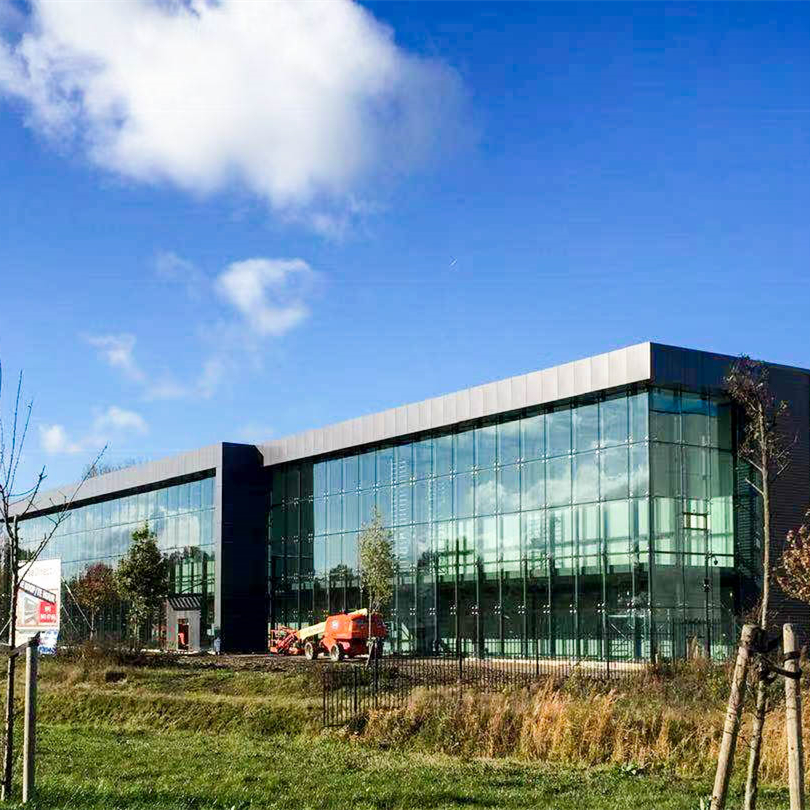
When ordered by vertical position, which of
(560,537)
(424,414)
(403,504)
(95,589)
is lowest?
(95,589)

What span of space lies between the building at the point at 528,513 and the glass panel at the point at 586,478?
54 millimetres

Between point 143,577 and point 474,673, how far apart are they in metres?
30.4

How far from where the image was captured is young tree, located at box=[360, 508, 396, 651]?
46156mm

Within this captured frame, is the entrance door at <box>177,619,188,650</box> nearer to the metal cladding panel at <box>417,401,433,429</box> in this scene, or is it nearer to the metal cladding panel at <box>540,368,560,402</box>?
the metal cladding panel at <box>417,401,433,429</box>

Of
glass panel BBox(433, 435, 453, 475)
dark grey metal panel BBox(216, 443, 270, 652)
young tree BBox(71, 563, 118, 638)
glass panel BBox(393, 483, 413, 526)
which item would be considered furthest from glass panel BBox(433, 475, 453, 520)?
young tree BBox(71, 563, 118, 638)

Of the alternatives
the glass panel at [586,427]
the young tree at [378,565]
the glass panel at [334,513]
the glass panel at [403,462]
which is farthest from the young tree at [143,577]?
the glass panel at [586,427]

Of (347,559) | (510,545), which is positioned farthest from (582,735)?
(347,559)

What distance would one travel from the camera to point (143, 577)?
5481 centimetres

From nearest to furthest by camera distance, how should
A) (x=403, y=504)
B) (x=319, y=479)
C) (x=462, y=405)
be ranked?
(x=462, y=405) → (x=403, y=504) → (x=319, y=479)

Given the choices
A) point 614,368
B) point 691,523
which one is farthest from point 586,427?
point 691,523

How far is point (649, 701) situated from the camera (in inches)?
784

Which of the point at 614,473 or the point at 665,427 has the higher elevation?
the point at 665,427

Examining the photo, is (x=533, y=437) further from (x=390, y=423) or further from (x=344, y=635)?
(x=344, y=635)

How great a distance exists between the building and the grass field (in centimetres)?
1396
